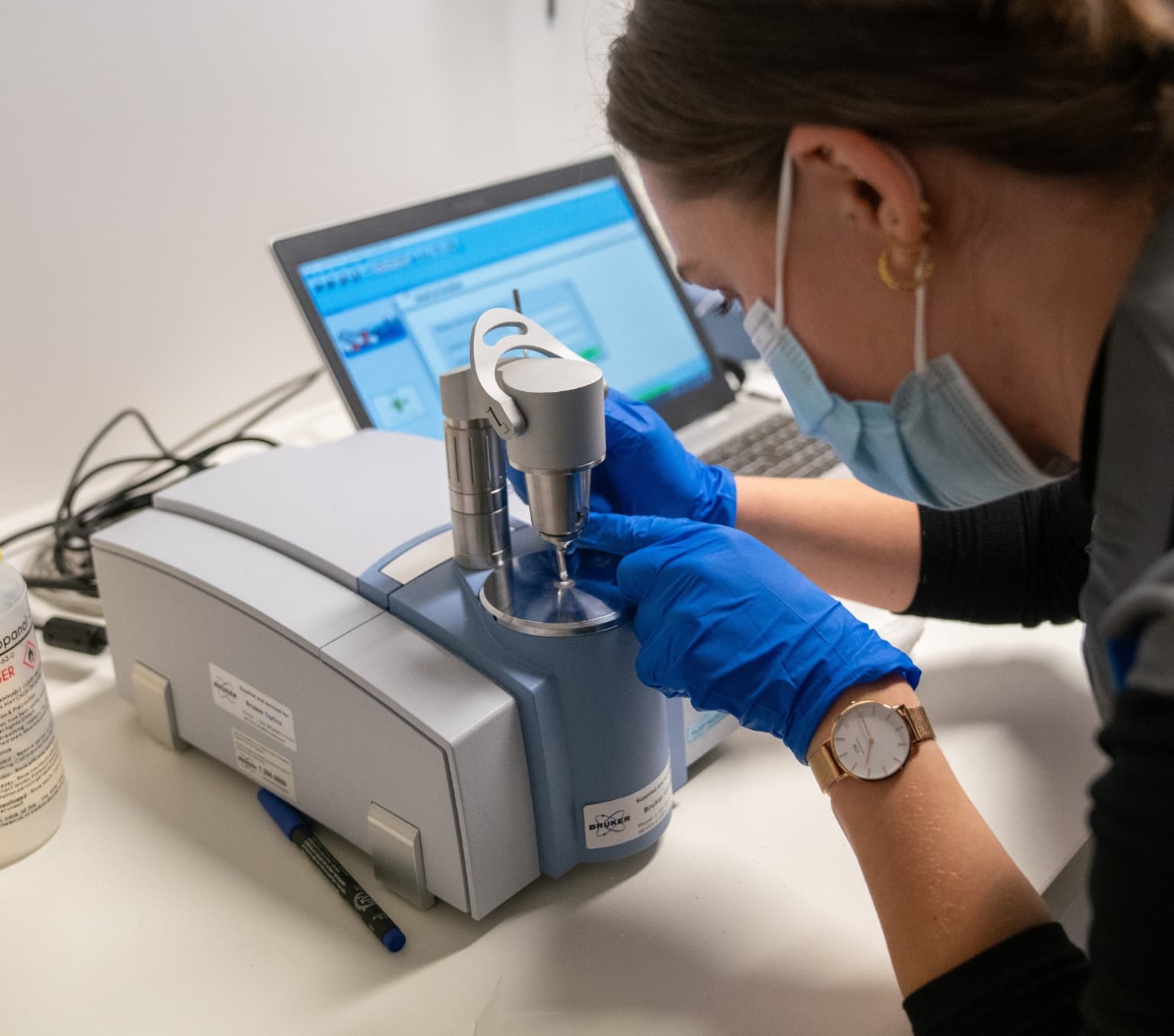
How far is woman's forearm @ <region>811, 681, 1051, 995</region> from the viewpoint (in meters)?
0.63

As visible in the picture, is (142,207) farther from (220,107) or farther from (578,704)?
(578,704)

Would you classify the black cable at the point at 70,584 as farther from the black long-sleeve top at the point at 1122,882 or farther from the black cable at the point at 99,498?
the black long-sleeve top at the point at 1122,882

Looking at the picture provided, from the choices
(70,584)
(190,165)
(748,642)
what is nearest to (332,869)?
(748,642)

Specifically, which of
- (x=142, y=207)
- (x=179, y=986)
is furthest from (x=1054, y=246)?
(x=142, y=207)

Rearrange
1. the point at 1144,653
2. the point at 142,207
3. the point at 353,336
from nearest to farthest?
the point at 1144,653
the point at 353,336
the point at 142,207

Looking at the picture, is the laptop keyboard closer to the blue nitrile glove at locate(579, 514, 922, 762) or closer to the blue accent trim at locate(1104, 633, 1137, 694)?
the blue nitrile glove at locate(579, 514, 922, 762)

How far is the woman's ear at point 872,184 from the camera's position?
57cm

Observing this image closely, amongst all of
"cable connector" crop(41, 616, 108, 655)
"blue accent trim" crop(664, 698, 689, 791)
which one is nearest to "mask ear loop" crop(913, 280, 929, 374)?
"blue accent trim" crop(664, 698, 689, 791)

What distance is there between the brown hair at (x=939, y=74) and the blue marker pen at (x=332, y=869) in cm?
50

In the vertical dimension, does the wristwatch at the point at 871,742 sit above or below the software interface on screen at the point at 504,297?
below

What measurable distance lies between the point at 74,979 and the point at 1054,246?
0.69 m

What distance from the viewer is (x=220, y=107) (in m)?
1.25

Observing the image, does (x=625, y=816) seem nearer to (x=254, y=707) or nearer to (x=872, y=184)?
(x=254, y=707)

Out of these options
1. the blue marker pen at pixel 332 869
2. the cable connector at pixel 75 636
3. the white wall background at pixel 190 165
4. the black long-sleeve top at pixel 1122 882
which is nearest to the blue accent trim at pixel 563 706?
the blue marker pen at pixel 332 869
